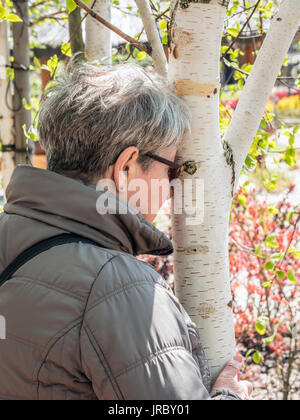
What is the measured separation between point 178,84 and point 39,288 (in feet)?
2.71

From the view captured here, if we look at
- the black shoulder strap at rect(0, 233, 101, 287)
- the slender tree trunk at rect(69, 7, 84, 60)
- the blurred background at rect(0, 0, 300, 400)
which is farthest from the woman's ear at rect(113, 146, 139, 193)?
the slender tree trunk at rect(69, 7, 84, 60)

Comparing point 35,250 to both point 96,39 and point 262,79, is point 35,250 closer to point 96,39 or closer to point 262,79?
point 262,79

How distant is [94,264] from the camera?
43.3 inches

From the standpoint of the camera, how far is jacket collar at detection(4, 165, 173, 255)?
3.87ft

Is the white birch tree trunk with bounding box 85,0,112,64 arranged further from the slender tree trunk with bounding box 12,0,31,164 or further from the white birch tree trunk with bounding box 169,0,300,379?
the white birch tree trunk with bounding box 169,0,300,379

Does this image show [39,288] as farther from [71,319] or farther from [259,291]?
[259,291]

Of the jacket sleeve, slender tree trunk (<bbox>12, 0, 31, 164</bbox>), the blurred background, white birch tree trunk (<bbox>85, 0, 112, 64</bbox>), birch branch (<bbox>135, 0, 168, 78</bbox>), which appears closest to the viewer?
the jacket sleeve

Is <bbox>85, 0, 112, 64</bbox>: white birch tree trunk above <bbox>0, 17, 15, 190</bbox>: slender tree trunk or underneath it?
above

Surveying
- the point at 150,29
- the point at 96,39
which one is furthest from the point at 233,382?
the point at 96,39

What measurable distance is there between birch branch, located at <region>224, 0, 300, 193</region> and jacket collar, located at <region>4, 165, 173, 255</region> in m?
0.56

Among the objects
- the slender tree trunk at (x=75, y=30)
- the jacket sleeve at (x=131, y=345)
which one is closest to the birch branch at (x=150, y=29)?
the slender tree trunk at (x=75, y=30)

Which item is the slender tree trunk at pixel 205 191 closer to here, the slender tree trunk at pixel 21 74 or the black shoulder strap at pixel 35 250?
the black shoulder strap at pixel 35 250

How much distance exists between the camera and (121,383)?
1.02 metres
